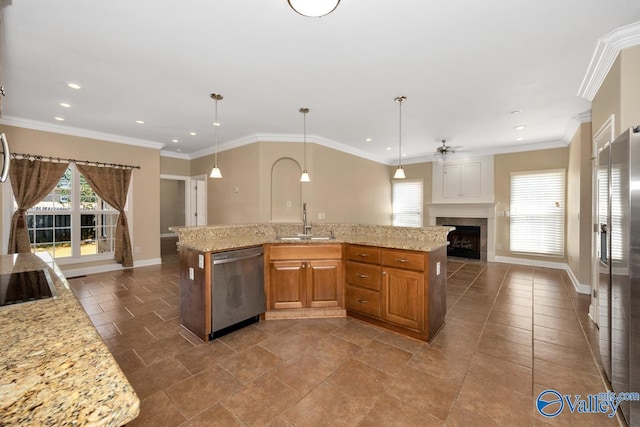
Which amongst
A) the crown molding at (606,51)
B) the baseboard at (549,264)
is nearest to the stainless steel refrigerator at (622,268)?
the crown molding at (606,51)

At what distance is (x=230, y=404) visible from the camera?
179cm

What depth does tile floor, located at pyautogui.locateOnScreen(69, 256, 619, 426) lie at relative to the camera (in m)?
1.71

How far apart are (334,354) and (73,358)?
2043 millimetres

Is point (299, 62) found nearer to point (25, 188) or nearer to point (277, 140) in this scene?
point (277, 140)

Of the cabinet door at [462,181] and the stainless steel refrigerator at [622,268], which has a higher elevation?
the cabinet door at [462,181]

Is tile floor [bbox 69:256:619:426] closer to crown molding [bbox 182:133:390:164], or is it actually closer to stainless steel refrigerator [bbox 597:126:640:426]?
stainless steel refrigerator [bbox 597:126:640:426]

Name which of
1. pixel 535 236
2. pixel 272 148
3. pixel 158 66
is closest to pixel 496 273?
pixel 535 236

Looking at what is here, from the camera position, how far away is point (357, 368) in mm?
2174

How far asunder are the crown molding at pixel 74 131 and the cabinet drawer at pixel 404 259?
5.64m

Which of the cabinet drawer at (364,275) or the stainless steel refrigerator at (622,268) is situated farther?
the cabinet drawer at (364,275)

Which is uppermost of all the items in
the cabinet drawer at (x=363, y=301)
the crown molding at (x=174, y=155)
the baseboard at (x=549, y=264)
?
the crown molding at (x=174, y=155)

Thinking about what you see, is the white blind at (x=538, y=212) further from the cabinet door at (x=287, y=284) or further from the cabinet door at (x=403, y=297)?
the cabinet door at (x=287, y=284)

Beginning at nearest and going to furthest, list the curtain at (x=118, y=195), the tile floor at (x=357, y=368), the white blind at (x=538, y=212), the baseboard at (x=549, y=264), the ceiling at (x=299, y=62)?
the tile floor at (x=357, y=368), the ceiling at (x=299, y=62), the baseboard at (x=549, y=264), the curtain at (x=118, y=195), the white blind at (x=538, y=212)

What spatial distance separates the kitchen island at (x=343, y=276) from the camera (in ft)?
8.52
